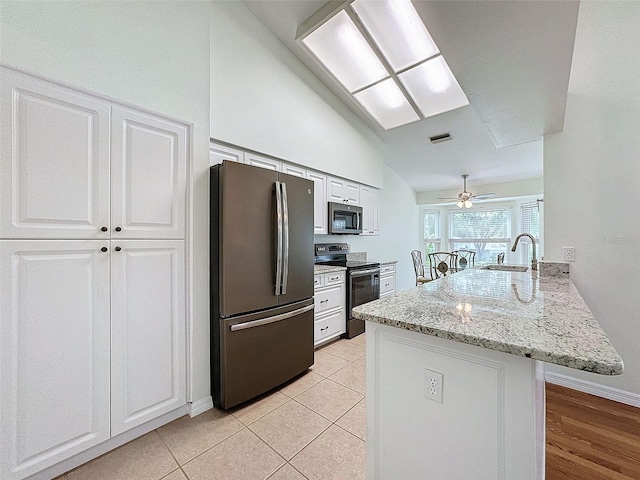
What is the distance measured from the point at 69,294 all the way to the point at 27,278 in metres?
0.18

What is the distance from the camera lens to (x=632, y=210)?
6.62 feet

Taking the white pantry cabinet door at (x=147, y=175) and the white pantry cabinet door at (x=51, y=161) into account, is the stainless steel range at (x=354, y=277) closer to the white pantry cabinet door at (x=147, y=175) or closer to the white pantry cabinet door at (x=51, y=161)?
the white pantry cabinet door at (x=147, y=175)

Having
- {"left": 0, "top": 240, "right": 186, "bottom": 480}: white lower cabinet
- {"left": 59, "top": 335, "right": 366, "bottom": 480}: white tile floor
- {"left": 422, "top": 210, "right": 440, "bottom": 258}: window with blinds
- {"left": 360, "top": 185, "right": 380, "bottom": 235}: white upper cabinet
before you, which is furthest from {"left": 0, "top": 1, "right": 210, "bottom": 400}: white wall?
{"left": 422, "top": 210, "right": 440, "bottom": 258}: window with blinds

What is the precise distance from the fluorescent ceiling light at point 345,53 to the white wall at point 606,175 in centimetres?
177

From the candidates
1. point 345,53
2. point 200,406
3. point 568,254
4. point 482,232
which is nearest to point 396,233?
point 482,232

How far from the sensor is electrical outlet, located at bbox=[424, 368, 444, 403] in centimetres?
91

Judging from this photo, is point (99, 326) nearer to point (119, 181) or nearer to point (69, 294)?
point (69, 294)

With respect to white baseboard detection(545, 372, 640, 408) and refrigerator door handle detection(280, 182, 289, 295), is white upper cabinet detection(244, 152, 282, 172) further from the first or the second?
white baseboard detection(545, 372, 640, 408)

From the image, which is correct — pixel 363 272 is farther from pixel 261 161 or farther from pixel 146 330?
pixel 146 330


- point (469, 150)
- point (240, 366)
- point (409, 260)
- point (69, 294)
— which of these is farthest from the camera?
point (409, 260)

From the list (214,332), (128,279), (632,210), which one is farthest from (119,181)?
(632,210)

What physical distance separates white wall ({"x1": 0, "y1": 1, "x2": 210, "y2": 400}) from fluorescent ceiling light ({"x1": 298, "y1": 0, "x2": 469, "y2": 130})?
122 cm

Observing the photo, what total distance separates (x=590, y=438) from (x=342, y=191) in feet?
10.5

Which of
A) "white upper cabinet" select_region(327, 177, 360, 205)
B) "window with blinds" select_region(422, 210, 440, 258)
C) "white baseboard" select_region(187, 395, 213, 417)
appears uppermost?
"white upper cabinet" select_region(327, 177, 360, 205)
